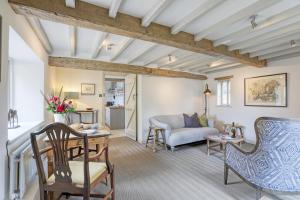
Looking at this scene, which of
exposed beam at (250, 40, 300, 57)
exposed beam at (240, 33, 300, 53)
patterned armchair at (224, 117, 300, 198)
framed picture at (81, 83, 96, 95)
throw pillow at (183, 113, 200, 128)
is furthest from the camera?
framed picture at (81, 83, 96, 95)

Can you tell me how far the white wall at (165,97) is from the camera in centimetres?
563

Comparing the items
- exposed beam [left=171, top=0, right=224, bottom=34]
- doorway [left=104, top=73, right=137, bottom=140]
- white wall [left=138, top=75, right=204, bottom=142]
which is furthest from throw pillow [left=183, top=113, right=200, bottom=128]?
exposed beam [left=171, top=0, right=224, bottom=34]

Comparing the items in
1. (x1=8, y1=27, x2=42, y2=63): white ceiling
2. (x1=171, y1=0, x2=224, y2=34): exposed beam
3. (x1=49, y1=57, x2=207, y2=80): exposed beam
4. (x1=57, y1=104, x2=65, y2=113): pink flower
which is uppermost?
(x1=171, y1=0, x2=224, y2=34): exposed beam

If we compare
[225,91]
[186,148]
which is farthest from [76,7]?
[225,91]

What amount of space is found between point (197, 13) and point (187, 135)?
320cm

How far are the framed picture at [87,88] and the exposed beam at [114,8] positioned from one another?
4613 millimetres

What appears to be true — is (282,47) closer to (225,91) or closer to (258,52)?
(258,52)

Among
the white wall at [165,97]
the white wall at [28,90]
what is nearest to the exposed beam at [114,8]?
the white wall at [28,90]

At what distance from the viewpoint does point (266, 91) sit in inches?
193

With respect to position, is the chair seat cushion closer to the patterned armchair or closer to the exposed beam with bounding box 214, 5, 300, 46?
the patterned armchair

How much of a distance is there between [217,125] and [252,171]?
4274 mm

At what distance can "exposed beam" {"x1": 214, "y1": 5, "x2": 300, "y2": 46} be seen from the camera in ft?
7.73

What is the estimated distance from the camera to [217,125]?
636 centimetres

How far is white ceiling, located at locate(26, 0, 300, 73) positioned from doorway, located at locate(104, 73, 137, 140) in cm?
176
